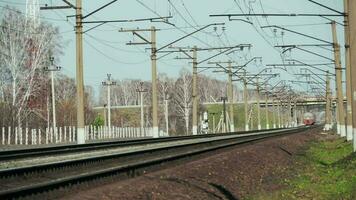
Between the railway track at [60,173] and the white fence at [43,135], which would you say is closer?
the railway track at [60,173]

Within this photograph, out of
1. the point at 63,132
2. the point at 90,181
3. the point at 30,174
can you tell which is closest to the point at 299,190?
the point at 90,181

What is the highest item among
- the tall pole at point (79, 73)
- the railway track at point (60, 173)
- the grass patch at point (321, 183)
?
the tall pole at point (79, 73)

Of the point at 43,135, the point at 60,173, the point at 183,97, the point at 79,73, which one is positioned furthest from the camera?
the point at 183,97

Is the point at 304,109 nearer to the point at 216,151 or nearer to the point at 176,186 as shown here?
the point at 216,151

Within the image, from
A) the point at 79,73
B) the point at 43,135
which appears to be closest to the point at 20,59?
the point at 43,135

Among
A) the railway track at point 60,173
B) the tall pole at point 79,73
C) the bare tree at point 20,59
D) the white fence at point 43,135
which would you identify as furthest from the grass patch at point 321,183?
the bare tree at point 20,59

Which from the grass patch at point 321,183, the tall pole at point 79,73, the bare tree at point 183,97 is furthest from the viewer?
the bare tree at point 183,97

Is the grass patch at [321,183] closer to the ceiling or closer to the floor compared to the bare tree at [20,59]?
closer to the floor

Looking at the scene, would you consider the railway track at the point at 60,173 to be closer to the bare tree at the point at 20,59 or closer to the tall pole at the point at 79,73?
the tall pole at the point at 79,73

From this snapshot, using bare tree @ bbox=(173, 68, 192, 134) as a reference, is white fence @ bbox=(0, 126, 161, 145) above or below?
below

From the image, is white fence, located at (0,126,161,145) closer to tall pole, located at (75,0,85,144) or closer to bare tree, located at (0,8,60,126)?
bare tree, located at (0,8,60,126)

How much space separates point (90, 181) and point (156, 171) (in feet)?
15.4

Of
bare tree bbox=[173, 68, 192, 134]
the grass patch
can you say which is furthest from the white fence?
bare tree bbox=[173, 68, 192, 134]

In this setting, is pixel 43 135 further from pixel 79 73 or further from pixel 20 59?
pixel 79 73
